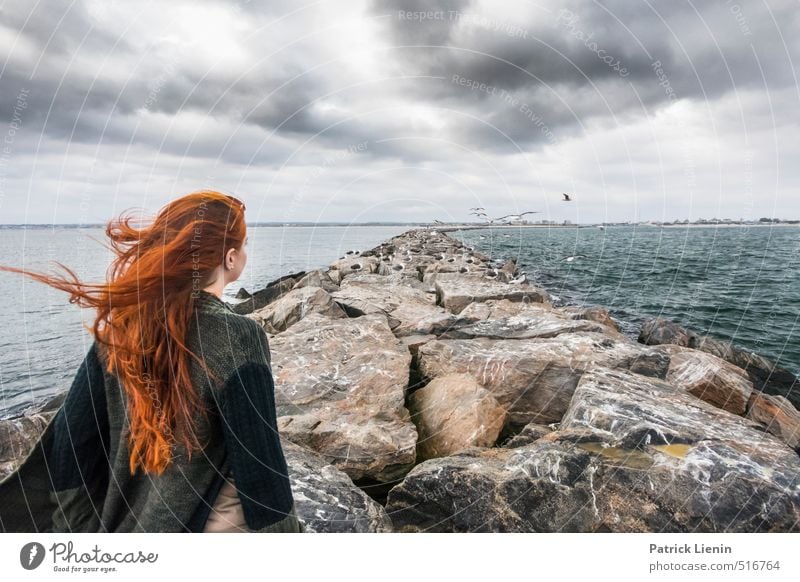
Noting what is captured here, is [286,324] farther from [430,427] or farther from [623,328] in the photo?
[623,328]

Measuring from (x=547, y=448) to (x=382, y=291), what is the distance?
5.55m

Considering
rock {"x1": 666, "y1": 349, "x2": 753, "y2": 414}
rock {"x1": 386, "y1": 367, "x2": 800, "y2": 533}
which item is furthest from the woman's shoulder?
rock {"x1": 666, "y1": 349, "x2": 753, "y2": 414}

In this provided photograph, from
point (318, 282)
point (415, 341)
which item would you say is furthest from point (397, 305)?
point (318, 282)

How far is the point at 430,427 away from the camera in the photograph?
3.77m

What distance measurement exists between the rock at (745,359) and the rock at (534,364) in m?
4.51

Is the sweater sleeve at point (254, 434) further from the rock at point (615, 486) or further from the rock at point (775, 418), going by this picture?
the rock at point (775, 418)

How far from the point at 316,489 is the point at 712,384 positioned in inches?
184

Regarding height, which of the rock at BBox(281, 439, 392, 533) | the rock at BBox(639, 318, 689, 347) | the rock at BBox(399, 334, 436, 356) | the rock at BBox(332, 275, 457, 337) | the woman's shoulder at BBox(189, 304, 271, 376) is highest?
the woman's shoulder at BBox(189, 304, 271, 376)

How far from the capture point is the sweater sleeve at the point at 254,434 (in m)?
1.50

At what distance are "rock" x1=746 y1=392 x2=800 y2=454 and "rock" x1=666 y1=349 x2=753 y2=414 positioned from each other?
20 centimetres

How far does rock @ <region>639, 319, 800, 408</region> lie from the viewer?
760 cm

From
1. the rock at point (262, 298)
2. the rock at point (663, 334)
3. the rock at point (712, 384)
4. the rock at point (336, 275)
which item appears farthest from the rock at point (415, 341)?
the rock at point (663, 334)

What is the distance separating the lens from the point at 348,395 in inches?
153

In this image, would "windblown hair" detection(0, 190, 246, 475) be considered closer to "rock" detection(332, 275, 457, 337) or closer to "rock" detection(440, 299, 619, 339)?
"rock" detection(440, 299, 619, 339)
